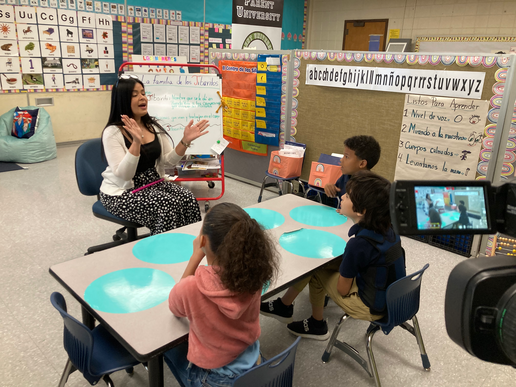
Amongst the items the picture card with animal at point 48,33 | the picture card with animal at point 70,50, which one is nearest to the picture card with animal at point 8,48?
the picture card with animal at point 48,33

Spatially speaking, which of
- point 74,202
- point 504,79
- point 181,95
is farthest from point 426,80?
point 74,202

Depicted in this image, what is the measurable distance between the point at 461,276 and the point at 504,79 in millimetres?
2588

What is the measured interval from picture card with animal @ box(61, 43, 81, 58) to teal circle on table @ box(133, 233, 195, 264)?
15.5ft

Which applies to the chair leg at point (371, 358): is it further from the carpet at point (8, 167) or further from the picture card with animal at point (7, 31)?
the picture card with animal at point (7, 31)

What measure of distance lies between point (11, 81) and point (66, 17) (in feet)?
3.66

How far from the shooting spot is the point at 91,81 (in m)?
5.85

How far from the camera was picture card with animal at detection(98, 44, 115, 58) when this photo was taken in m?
5.76

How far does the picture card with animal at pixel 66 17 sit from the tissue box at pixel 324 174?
13.9 feet

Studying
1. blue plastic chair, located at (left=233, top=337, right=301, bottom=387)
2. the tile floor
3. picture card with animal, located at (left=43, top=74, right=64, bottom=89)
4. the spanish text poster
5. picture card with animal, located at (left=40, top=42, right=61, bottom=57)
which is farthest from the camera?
picture card with animal, located at (left=43, top=74, right=64, bottom=89)

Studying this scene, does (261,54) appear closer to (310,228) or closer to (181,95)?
(181,95)

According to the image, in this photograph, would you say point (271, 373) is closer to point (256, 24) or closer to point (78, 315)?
point (78, 315)

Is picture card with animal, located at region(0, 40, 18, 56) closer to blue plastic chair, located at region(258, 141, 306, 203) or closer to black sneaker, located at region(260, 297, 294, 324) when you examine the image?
blue plastic chair, located at region(258, 141, 306, 203)

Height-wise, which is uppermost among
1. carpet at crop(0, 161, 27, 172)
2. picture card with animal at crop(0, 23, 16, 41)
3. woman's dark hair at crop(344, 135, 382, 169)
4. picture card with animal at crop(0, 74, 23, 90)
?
picture card with animal at crop(0, 23, 16, 41)

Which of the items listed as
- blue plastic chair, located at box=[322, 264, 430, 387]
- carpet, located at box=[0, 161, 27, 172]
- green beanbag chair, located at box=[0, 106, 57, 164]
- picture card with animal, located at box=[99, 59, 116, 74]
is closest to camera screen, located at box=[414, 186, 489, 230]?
blue plastic chair, located at box=[322, 264, 430, 387]
